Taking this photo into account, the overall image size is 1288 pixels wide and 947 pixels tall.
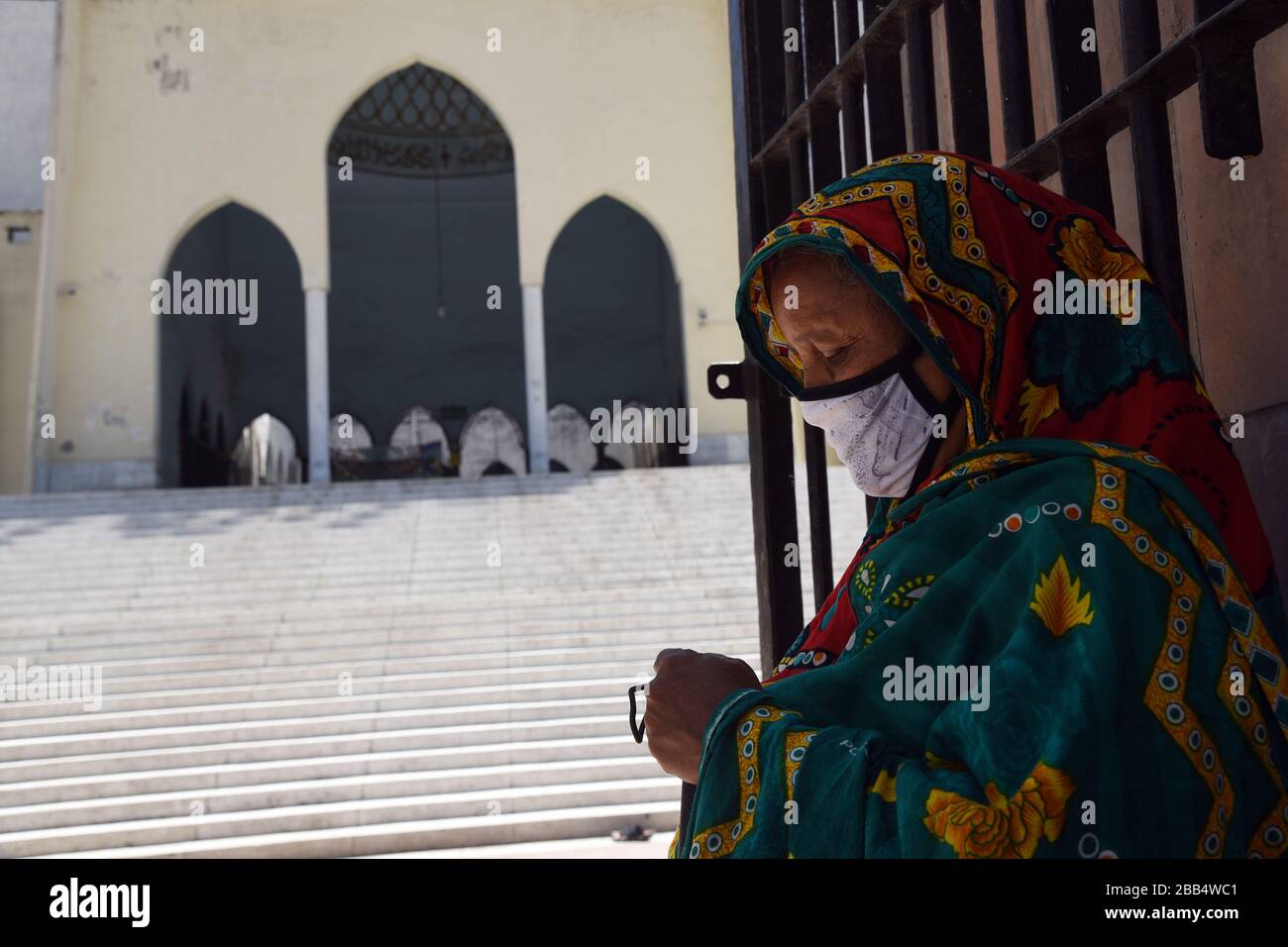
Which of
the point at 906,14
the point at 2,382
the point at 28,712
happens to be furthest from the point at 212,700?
the point at 2,382

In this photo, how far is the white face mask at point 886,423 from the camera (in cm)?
114

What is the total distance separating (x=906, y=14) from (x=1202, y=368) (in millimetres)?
600

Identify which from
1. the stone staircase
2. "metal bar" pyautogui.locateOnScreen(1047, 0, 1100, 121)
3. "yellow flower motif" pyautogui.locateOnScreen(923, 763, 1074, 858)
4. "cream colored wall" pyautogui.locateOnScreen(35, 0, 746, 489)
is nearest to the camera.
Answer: "yellow flower motif" pyautogui.locateOnScreen(923, 763, 1074, 858)

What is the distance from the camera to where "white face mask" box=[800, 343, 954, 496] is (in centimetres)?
114

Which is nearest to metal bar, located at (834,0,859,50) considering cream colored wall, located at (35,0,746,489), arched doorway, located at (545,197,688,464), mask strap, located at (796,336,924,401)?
mask strap, located at (796,336,924,401)

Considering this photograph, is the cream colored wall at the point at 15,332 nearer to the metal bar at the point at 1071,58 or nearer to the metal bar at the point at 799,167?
the metal bar at the point at 799,167

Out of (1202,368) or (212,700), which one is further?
(212,700)

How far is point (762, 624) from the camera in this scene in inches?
77.2

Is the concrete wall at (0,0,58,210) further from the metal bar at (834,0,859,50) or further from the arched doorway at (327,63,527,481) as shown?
the metal bar at (834,0,859,50)

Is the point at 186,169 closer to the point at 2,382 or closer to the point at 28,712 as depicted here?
the point at 2,382

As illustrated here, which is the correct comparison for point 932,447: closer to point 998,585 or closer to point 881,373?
point 881,373

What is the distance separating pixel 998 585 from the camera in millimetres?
926
